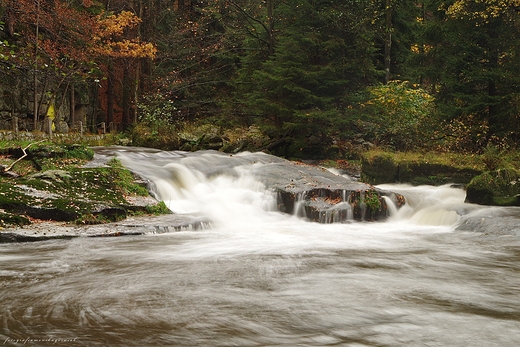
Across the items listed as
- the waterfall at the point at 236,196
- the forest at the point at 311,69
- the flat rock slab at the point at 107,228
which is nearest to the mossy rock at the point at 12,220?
the flat rock slab at the point at 107,228

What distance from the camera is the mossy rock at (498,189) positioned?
38.4 feet

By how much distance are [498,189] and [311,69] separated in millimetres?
9952

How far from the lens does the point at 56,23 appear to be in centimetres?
2236

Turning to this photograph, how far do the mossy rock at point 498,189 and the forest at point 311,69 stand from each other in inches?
87.8

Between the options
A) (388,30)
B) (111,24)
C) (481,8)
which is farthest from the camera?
(111,24)

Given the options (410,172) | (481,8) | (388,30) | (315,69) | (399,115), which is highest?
(388,30)

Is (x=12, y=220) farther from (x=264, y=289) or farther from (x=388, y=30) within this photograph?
(x=388, y=30)

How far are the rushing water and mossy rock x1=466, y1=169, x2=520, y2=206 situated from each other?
2525mm

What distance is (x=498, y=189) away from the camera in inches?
465

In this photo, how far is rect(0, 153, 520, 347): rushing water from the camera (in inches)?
147

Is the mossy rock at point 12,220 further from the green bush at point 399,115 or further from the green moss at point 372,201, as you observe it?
the green bush at point 399,115

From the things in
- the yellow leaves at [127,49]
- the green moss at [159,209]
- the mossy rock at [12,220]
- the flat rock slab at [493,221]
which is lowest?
the mossy rock at [12,220]

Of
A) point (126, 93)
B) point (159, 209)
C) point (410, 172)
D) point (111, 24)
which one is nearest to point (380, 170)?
point (410, 172)

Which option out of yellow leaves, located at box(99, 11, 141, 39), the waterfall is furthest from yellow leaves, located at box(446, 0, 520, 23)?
yellow leaves, located at box(99, 11, 141, 39)
